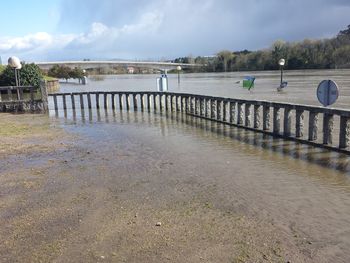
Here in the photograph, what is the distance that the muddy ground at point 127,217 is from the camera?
5434 millimetres

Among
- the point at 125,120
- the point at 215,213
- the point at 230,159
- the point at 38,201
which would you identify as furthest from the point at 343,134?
the point at 125,120

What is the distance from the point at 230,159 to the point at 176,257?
630 cm

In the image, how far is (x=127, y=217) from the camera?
6828 millimetres

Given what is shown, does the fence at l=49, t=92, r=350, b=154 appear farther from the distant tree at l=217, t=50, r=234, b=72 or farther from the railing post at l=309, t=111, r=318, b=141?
the distant tree at l=217, t=50, r=234, b=72

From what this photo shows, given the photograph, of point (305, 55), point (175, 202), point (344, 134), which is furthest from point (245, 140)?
point (305, 55)

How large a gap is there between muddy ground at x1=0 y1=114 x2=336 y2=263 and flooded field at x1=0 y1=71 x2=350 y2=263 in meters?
0.02

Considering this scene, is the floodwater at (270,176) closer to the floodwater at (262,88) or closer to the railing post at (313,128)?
the railing post at (313,128)

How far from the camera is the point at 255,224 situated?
21.0ft

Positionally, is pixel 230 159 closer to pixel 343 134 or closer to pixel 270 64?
pixel 343 134

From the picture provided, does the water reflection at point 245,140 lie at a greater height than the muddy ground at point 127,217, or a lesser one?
lesser

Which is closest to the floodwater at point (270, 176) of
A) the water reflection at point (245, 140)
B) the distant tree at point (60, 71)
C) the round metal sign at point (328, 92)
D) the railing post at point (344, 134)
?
the water reflection at point (245, 140)

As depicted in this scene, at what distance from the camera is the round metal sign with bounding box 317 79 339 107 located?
12.3 meters

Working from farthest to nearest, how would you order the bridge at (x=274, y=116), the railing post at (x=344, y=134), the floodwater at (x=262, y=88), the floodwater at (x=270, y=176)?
1. the floodwater at (x=262, y=88)
2. the bridge at (x=274, y=116)
3. the railing post at (x=344, y=134)
4. the floodwater at (x=270, y=176)

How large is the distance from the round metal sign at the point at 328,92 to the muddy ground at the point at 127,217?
492 centimetres
